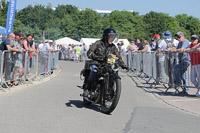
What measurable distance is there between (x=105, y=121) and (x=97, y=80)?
4.71 ft

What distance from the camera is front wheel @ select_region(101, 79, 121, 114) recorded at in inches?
285

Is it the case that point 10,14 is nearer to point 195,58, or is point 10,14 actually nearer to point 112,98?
point 195,58

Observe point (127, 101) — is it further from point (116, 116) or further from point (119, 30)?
point (119, 30)

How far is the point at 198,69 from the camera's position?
10508mm

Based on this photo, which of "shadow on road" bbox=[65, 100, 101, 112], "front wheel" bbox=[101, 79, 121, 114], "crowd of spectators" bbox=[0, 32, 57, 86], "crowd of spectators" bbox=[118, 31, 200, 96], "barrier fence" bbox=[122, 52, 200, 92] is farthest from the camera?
"crowd of spectators" bbox=[0, 32, 57, 86]

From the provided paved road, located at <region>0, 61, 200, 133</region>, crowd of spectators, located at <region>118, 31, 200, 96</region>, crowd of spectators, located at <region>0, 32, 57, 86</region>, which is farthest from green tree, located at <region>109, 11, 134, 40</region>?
paved road, located at <region>0, 61, 200, 133</region>

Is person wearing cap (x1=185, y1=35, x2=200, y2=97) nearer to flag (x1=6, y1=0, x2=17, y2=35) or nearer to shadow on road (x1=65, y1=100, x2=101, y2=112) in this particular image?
shadow on road (x1=65, y1=100, x2=101, y2=112)

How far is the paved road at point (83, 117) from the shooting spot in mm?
6035

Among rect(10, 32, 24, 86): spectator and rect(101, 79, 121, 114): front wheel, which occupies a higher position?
rect(10, 32, 24, 86): spectator

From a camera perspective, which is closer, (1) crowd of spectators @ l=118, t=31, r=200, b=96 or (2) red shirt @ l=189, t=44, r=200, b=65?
(2) red shirt @ l=189, t=44, r=200, b=65

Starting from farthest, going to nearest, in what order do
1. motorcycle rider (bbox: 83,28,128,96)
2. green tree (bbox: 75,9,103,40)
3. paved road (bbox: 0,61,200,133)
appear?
green tree (bbox: 75,9,103,40) → motorcycle rider (bbox: 83,28,128,96) → paved road (bbox: 0,61,200,133)

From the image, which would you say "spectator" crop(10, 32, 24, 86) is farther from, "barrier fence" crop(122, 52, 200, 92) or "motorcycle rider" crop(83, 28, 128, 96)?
"motorcycle rider" crop(83, 28, 128, 96)

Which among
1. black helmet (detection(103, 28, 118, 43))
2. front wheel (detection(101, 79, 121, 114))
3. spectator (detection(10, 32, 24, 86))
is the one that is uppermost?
black helmet (detection(103, 28, 118, 43))

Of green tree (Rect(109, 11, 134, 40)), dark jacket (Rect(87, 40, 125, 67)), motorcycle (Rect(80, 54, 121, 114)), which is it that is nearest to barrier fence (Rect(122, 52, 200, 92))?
dark jacket (Rect(87, 40, 125, 67))
